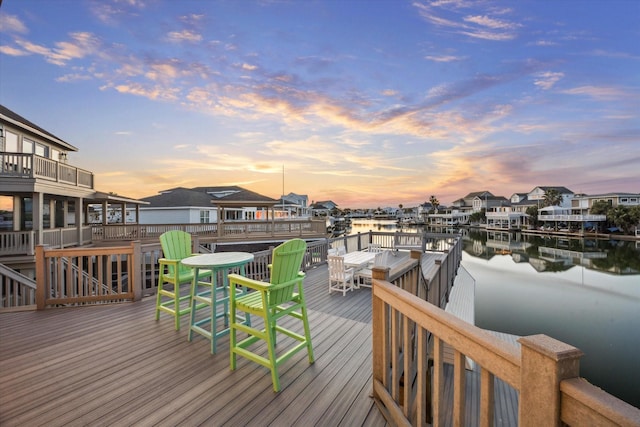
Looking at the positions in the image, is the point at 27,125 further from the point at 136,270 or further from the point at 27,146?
the point at 136,270

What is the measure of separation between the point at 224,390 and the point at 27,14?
11.9 m

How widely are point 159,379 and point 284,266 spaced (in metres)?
1.64

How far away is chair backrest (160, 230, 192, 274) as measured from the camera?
3959 mm

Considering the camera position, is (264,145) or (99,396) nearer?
(99,396)

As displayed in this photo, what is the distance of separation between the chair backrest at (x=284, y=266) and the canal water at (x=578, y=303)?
602 centimetres

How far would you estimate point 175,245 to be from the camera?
4086 mm

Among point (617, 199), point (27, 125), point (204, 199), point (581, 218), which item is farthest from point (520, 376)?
point (617, 199)

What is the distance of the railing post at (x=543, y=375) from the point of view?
86 centimetres

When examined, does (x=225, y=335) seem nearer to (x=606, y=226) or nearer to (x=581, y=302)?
(x=581, y=302)

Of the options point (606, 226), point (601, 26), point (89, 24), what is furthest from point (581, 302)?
point (606, 226)

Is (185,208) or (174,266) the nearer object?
(174,266)

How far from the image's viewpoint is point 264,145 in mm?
15562

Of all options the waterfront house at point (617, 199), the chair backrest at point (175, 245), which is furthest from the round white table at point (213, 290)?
the waterfront house at point (617, 199)

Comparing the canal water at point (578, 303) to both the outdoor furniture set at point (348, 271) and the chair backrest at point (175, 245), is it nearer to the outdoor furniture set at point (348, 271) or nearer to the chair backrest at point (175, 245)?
the outdoor furniture set at point (348, 271)
